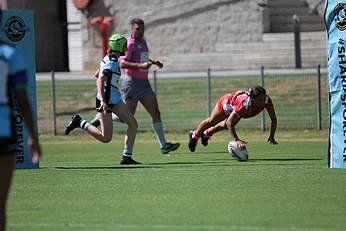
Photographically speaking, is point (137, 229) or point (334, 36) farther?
point (334, 36)

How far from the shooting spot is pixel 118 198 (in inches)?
515

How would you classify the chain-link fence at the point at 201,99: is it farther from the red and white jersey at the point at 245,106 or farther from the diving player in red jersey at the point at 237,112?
the red and white jersey at the point at 245,106

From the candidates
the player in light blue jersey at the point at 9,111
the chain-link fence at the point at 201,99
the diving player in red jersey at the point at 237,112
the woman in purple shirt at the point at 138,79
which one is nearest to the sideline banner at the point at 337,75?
the diving player in red jersey at the point at 237,112

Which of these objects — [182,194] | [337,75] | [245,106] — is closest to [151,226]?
[182,194]

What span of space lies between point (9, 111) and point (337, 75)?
23.3ft

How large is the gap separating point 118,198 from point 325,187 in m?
2.40

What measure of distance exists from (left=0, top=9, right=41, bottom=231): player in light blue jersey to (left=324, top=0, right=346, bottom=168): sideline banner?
22.7 ft

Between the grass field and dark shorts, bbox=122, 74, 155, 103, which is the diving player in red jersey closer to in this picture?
the grass field

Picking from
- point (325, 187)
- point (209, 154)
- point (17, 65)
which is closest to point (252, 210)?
point (325, 187)

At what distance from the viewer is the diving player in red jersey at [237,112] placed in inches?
720

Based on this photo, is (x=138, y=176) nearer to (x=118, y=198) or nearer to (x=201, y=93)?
(x=118, y=198)

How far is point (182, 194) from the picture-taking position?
525 inches

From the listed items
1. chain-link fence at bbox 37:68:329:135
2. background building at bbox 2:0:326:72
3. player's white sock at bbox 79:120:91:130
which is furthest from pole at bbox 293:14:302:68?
player's white sock at bbox 79:120:91:130

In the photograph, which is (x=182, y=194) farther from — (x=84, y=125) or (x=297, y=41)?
(x=297, y=41)
